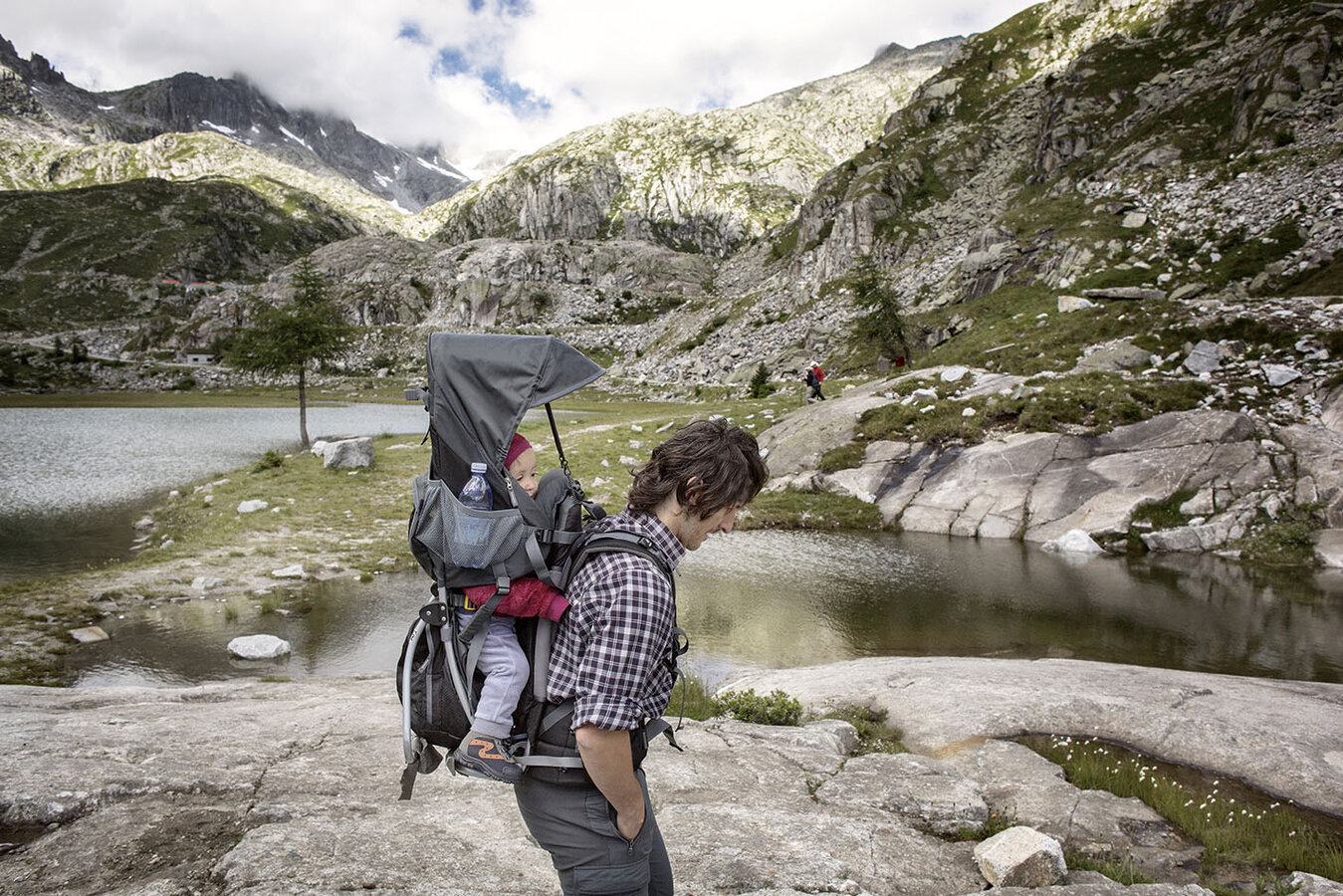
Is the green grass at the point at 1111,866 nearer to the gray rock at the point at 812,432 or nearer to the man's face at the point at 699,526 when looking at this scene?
the man's face at the point at 699,526

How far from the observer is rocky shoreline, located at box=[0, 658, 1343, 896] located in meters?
5.15

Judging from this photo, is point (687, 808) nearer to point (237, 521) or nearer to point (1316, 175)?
point (237, 521)

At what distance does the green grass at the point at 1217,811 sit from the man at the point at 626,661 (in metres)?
6.26

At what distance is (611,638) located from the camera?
10.3 ft

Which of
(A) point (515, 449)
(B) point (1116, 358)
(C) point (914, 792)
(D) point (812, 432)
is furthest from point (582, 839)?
(B) point (1116, 358)

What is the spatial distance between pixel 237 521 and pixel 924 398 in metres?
28.4

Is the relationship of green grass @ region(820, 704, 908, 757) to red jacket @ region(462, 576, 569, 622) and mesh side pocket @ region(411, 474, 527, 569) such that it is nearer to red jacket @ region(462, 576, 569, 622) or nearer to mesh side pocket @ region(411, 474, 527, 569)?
red jacket @ region(462, 576, 569, 622)

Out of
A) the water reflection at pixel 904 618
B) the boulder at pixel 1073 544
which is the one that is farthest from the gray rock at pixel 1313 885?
the boulder at pixel 1073 544

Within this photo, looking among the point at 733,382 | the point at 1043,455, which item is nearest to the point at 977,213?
the point at 733,382

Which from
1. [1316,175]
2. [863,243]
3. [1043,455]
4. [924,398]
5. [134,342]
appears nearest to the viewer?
[1043,455]

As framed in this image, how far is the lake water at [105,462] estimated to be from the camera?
22.3 metres

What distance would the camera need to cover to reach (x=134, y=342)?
553 ft

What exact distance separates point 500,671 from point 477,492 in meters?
0.91

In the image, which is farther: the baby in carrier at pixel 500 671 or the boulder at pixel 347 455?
the boulder at pixel 347 455
